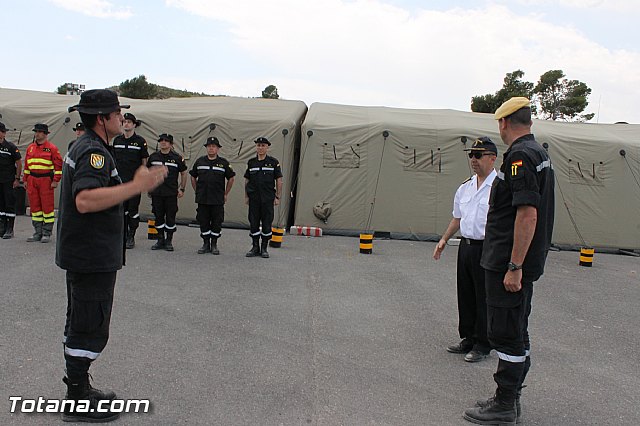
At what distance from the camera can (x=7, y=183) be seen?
948 centimetres

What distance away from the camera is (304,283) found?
7297mm

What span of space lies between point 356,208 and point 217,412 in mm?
8843

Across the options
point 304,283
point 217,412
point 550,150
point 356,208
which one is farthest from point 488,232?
point 550,150

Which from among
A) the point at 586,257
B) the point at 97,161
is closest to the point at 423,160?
the point at 586,257

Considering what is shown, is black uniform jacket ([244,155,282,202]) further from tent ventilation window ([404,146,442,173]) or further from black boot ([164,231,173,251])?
tent ventilation window ([404,146,442,173])

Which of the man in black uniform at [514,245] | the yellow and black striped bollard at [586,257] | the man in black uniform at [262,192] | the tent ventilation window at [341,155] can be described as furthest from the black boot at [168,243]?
the yellow and black striped bollard at [586,257]

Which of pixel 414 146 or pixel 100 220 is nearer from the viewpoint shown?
pixel 100 220

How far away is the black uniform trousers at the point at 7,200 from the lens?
9328 millimetres

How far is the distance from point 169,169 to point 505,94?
29530 mm

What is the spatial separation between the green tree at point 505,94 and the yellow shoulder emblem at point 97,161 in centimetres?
3184

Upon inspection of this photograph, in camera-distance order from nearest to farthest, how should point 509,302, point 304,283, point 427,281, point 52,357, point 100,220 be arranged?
point 100,220
point 509,302
point 52,357
point 304,283
point 427,281

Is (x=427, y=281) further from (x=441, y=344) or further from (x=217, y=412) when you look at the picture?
(x=217, y=412)

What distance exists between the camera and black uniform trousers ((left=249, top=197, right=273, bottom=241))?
9.07 metres

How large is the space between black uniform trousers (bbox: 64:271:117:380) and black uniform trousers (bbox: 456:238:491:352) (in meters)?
3.11
